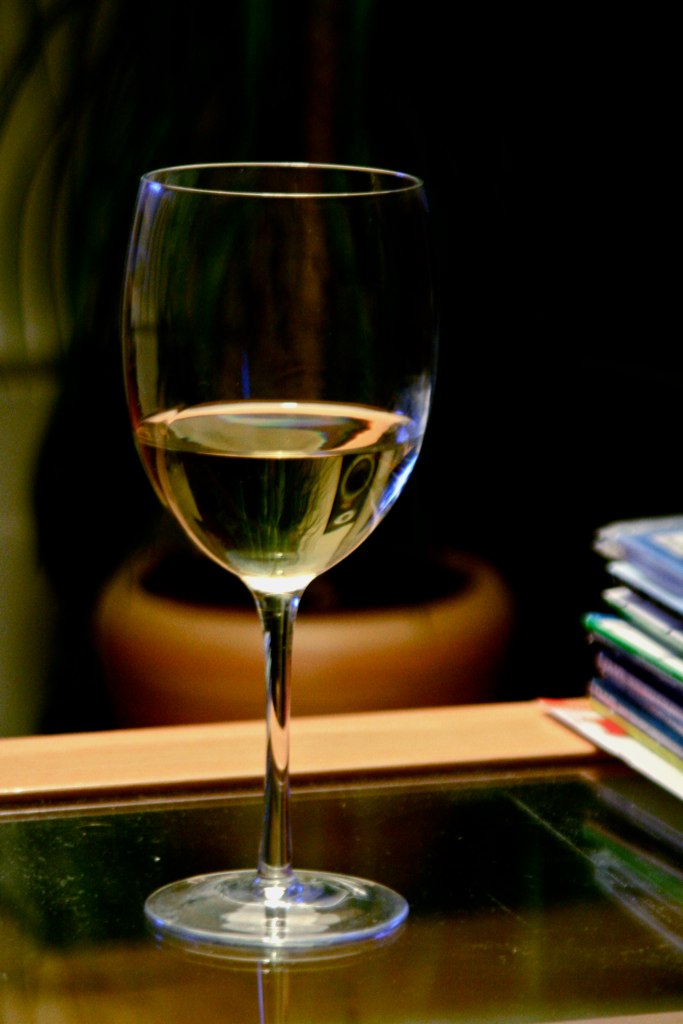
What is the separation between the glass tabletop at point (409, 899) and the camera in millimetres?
387

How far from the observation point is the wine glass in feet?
1.31

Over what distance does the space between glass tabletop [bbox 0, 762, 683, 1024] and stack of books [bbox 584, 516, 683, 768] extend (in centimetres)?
3

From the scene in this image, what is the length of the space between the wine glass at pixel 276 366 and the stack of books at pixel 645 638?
0.18 meters

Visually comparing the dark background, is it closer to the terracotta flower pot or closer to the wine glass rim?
the terracotta flower pot

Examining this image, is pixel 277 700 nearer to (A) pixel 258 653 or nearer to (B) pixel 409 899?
(B) pixel 409 899

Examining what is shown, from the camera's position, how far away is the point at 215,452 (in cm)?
40

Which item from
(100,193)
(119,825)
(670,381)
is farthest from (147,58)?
(119,825)

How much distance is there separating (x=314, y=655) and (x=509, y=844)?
28.0 inches

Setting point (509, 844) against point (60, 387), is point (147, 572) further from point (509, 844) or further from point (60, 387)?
point (509, 844)

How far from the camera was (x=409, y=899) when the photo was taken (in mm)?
461

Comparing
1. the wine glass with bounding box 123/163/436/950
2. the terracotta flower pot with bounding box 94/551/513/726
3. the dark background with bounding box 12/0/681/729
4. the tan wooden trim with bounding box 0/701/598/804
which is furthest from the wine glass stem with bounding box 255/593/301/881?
the dark background with bounding box 12/0/681/729

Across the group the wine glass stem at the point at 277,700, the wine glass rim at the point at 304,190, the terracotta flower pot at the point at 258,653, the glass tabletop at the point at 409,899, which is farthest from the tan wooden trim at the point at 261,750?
the terracotta flower pot at the point at 258,653

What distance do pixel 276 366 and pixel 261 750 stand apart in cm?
24

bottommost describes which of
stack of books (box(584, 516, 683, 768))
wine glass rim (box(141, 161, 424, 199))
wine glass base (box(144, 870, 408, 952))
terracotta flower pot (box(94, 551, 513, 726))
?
terracotta flower pot (box(94, 551, 513, 726))
